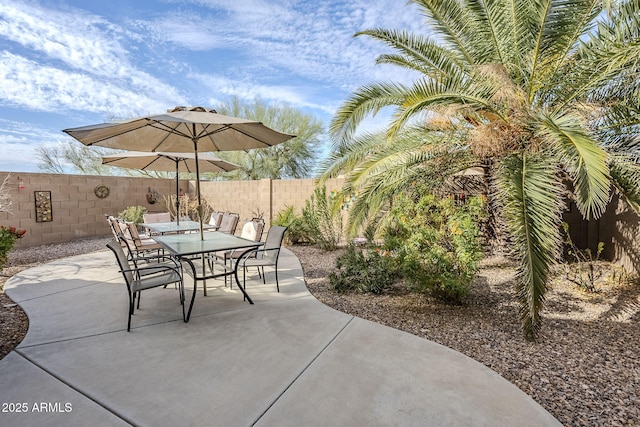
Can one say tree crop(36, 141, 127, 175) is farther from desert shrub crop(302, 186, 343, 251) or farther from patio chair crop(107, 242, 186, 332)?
patio chair crop(107, 242, 186, 332)

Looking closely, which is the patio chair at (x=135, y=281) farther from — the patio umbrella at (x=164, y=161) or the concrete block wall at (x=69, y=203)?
the concrete block wall at (x=69, y=203)

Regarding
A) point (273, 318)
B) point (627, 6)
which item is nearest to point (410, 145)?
point (627, 6)

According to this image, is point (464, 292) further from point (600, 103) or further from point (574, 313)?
point (600, 103)

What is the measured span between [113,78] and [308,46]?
13833 millimetres

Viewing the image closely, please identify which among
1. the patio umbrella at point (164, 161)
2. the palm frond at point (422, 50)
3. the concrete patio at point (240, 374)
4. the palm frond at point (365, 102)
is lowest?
the concrete patio at point (240, 374)

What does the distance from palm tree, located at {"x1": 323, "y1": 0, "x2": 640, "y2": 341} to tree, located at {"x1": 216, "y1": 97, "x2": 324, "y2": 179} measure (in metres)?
11.3

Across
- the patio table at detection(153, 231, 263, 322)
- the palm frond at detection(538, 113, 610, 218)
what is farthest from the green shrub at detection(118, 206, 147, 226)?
the palm frond at detection(538, 113, 610, 218)

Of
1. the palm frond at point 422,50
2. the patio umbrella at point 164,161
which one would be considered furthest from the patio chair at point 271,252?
the palm frond at point 422,50

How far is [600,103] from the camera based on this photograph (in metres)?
4.56

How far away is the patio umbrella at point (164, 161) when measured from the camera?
6605 millimetres

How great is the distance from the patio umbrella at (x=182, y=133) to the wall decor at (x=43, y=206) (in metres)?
5.60

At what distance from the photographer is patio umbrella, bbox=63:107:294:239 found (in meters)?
3.69

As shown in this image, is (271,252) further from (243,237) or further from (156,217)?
(156,217)

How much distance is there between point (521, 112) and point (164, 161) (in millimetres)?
7115
